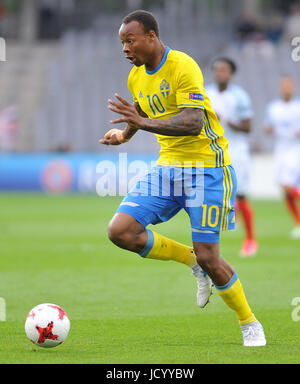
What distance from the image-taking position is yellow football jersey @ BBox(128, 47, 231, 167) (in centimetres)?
561

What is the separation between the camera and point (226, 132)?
11578mm

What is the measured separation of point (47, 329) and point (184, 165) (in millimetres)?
1534

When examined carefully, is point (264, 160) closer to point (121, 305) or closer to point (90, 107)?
point (90, 107)

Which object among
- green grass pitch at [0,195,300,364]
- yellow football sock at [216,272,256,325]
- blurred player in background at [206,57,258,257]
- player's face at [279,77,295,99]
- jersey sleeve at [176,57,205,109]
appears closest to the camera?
green grass pitch at [0,195,300,364]

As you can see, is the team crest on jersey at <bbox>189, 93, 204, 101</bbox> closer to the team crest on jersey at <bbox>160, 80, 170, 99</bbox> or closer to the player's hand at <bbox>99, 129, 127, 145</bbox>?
the team crest on jersey at <bbox>160, 80, 170, 99</bbox>

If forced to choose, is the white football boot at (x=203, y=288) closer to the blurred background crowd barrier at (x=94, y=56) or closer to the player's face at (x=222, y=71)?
the player's face at (x=222, y=71)

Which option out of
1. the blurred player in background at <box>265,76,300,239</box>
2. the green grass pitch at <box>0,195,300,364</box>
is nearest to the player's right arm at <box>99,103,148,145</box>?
the green grass pitch at <box>0,195,300,364</box>

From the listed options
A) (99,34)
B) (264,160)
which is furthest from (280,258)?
(99,34)

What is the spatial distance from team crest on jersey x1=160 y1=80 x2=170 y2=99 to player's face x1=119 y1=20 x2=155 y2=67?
0.23 m

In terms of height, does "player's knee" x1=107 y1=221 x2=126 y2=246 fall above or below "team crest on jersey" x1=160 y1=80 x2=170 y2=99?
below

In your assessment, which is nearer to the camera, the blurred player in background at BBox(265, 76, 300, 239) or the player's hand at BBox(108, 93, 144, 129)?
the player's hand at BBox(108, 93, 144, 129)

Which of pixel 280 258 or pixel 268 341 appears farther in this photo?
pixel 280 258

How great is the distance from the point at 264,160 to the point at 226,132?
12159 millimetres

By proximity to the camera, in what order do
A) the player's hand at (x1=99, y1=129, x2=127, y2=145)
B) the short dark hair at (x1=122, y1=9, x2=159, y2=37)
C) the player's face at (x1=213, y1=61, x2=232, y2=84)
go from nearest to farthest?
1. the short dark hair at (x1=122, y1=9, x2=159, y2=37)
2. the player's hand at (x1=99, y1=129, x2=127, y2=145)
3. the player's face at (x1=213, y1=61, x2=232, y2=84)
